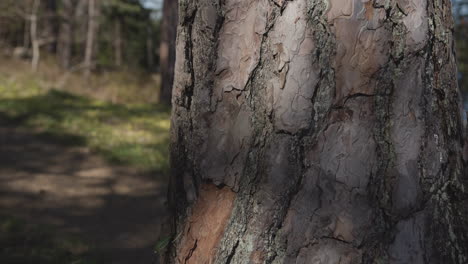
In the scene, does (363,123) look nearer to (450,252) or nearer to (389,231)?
(389,231)

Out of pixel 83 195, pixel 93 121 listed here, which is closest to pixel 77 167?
pixel 83 195

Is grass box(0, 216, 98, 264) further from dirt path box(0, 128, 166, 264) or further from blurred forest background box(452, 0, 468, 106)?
blurred forest background box(452, 0, 468, 106)

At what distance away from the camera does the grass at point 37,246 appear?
3.05 metres

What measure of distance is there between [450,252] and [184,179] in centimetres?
90

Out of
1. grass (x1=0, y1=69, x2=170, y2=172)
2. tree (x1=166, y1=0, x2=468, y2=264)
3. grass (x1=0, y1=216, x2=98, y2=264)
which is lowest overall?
grass (x1=0, y1=216, x2=98, y2=264)

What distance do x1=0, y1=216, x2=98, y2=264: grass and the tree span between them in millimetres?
1696

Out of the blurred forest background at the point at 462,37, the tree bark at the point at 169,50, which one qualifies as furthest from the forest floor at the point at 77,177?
the blurred forest background at the point at 462,37

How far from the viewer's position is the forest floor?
359 centimetres

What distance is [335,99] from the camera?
63.1 inches

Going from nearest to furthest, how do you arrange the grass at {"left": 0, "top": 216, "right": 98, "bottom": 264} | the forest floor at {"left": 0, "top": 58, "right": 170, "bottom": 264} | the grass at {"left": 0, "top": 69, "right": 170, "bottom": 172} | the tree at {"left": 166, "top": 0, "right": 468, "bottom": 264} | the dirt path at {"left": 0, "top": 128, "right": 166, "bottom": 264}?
the tree at {"left": 166, "top": 0, "right": 468, "bottom": 264}, the grass at {"left": 0, "top": 216, "right": 98, "bottom": 264}, the forest floor at {"left": 0, "top": 58, "right": 170, "bottom": 264}, the dirt path at {"left": 0, "top": 128, "right": 166, "bottom": 264}, the grass at {"left": 0, "top": 69, "right": 170, "bottom": 172}

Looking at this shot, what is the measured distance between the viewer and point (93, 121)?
25.9 ft

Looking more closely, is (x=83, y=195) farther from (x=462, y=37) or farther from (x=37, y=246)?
(x=462, y=37)

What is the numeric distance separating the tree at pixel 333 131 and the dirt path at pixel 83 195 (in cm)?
206

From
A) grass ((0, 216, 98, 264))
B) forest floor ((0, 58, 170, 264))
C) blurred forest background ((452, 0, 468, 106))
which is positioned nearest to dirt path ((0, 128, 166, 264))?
forest floor ((0, 58, 170, 264))
